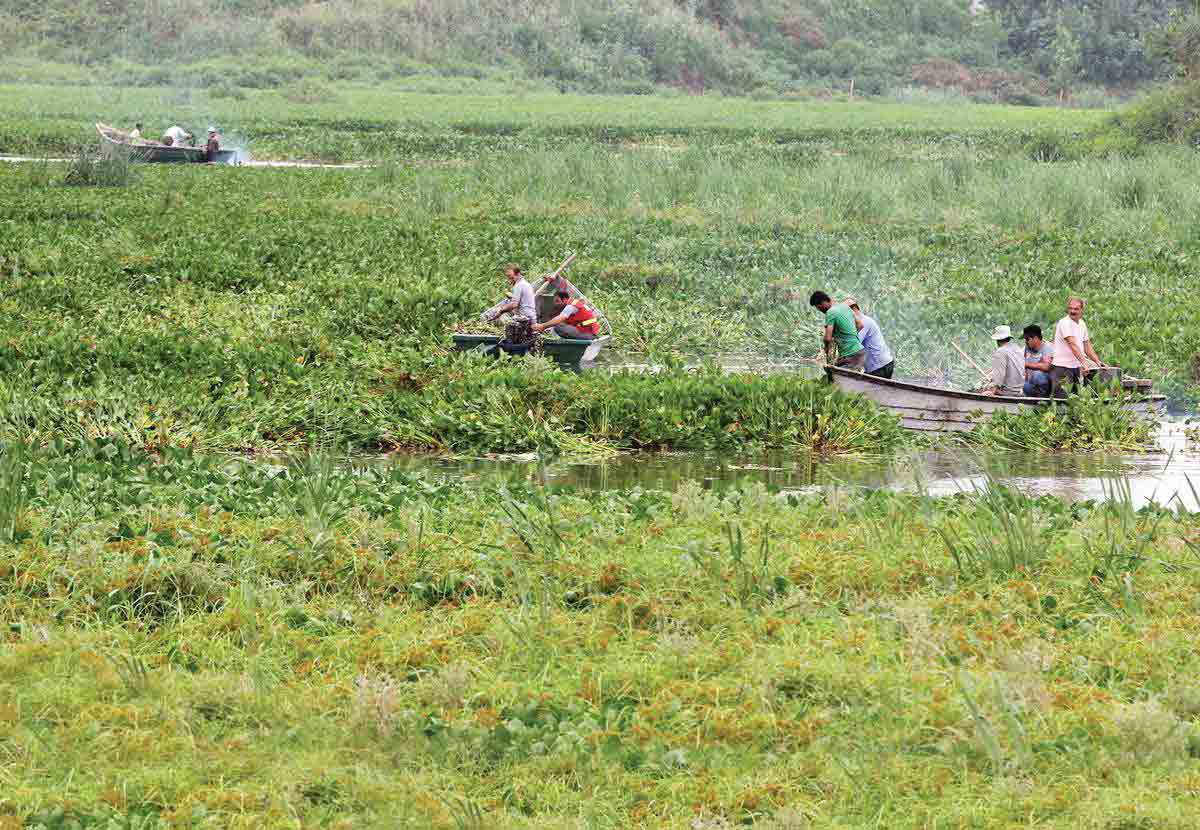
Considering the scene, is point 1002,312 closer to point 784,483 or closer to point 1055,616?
point 784,483

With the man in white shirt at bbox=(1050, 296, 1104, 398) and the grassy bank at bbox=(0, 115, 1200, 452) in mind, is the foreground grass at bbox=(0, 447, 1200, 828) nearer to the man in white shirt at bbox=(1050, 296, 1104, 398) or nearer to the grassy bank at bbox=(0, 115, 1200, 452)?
the grassy bank at bbox=(0, 115, 1200, 452)

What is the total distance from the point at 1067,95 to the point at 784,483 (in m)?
95.4

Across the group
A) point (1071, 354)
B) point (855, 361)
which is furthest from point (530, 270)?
point (1071, 354)

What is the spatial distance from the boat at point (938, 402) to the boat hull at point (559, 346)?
3128 millimetres

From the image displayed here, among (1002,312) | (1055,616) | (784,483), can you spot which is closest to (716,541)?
(1055,616)

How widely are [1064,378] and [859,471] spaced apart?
2.92m

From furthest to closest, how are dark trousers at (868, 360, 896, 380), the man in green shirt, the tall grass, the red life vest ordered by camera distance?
the tall grass → the red life vest → dark trousers at (868, 360, 896, 380) → the man in green shirt

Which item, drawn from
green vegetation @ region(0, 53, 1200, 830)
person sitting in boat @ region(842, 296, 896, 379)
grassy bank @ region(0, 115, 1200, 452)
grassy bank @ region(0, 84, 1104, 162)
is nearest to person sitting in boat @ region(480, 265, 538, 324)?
grassy bank @ region(0, 115, 1200, 452)

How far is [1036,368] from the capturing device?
1680 cm

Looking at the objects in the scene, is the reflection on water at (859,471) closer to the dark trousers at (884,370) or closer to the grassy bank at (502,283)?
the grassy bank at (502,283)

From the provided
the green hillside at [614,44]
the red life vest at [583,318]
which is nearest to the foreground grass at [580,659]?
the red life vest at [583,318]

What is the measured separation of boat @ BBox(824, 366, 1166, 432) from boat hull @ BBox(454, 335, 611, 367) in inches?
123

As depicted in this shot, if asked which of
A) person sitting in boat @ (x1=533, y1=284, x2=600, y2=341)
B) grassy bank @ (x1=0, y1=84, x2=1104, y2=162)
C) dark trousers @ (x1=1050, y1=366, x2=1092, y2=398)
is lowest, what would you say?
grassy bank @ (x1=0, y1=84, x2=1104, y2=162)

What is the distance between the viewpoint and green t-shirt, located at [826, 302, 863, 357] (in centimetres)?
1717
